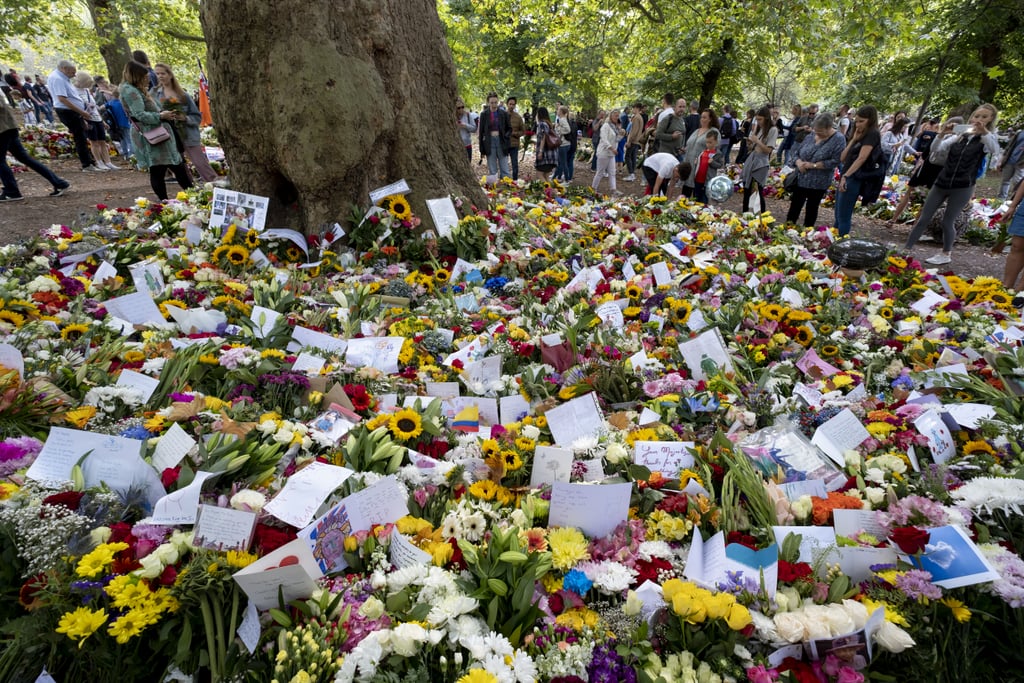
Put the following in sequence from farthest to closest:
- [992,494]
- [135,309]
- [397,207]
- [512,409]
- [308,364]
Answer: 1. [397,207]
2. [135,309]
3. [308,364]
4. [512,409]
5. [992,494]

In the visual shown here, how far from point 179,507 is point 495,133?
10.1 metres

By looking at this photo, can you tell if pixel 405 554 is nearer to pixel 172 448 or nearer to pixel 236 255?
pixel 172 448

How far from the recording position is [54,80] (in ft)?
29.3

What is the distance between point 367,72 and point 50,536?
4286mm

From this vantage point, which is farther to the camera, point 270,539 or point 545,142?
point 545,142

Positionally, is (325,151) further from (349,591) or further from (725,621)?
(725,621)

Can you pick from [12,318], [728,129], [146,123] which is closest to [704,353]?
[12,318]

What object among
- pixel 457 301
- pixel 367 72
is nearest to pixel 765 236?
pixel 457 301

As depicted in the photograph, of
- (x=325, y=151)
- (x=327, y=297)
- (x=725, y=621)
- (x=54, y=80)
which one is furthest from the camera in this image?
(x=54, y=80)

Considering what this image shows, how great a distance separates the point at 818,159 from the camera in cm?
623

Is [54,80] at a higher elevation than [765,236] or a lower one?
higher

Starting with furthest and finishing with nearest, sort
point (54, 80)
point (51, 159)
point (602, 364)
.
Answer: point (51, 159)
point (54, 80)
point (602, 364)

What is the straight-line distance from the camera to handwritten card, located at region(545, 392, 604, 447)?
253 cm

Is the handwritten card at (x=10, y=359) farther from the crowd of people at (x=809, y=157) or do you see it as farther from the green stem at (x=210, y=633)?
the crowd of people at (x=809, y=157)
